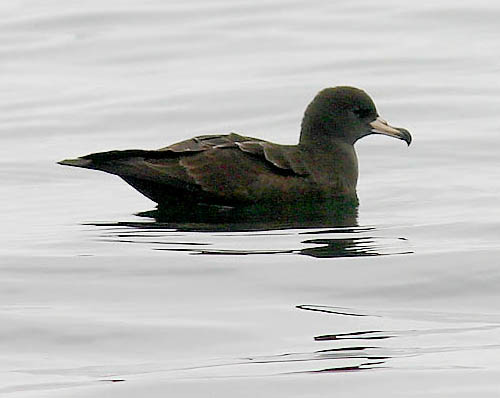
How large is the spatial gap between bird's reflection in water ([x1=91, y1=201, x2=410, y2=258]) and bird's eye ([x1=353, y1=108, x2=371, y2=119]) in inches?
33.1

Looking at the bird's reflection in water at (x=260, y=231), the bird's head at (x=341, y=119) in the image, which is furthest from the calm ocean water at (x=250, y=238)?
the bird's head at (x=341, y=119)

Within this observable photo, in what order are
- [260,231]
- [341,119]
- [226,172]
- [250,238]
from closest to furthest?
1. [250,238]
2. [260,231]
3. [226,172]
4. [341,119]

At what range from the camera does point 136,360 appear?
21.2 ft

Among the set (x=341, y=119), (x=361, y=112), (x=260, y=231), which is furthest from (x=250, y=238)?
(x=361, y=112)

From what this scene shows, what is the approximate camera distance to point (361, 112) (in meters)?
10.9

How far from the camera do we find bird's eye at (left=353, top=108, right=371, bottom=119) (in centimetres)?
1089

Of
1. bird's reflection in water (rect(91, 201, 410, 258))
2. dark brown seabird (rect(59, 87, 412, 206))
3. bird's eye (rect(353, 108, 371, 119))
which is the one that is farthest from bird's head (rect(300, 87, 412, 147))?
bird's reflection in water (rect(91, 201, 410, 258))

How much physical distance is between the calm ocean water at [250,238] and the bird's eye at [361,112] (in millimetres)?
485

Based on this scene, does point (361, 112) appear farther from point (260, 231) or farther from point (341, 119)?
point (260, 231)

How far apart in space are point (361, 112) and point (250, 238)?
7.03 ft

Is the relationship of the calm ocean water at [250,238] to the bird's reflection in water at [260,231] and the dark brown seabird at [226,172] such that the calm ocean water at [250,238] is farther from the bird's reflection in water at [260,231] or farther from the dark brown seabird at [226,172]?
the dark brown seabird at [226,172]

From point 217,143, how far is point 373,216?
3.52ft

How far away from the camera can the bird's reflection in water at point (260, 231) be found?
8.62 metres

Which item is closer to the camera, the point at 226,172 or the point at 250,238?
the point at 250,238
